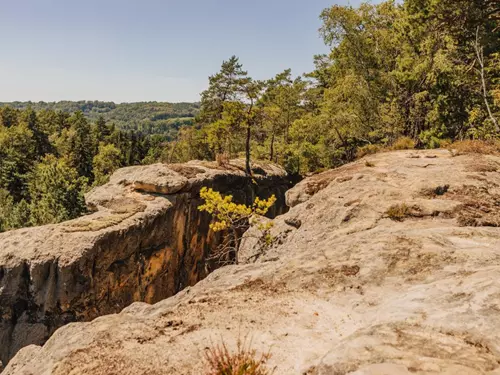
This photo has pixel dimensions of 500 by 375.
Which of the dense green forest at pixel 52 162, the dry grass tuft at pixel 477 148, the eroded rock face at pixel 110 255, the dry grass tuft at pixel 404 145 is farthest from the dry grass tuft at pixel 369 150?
the dense green forest at pixel 52 162

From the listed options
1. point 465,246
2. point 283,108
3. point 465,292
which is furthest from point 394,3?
point 465,292

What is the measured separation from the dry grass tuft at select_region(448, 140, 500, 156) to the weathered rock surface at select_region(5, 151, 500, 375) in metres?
7.32

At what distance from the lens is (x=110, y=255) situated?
55.1 feet

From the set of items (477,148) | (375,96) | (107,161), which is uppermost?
(375,96)

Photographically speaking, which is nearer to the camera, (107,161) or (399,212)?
(399,212)

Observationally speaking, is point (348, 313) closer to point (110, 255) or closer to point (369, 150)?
point (110, 255)

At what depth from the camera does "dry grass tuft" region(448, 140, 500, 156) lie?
16578 millimetres

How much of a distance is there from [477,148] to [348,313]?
1513 cm

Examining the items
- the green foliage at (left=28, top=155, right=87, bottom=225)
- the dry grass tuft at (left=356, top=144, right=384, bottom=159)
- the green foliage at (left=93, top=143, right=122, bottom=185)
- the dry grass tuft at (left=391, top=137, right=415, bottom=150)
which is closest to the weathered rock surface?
Result: the dry grass tuft at (left=391, top=137, right=415, bottom=150)

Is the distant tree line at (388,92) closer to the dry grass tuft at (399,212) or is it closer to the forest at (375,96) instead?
the forest at (375,96)

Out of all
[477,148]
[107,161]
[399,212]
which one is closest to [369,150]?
[477,148]

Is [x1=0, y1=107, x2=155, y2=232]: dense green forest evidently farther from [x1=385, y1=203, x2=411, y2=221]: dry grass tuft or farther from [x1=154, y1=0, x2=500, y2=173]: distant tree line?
[x1=385, y1=203, x2=411, y2=221]: dry grass tuft

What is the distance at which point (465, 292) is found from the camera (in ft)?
16.5

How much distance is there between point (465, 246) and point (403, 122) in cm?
2030
